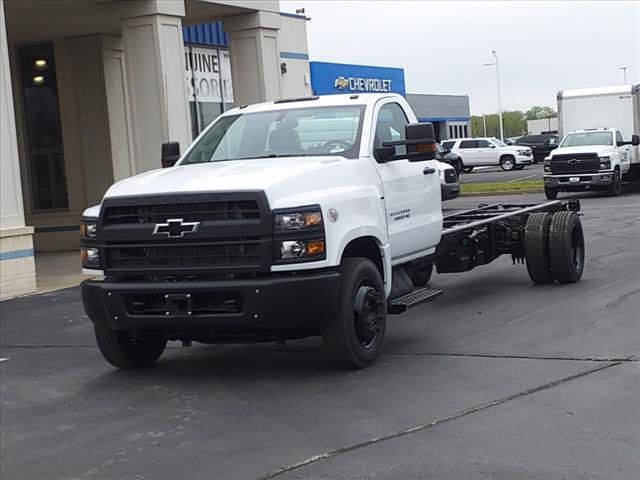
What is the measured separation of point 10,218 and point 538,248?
8018 mm

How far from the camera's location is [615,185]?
86.6 ft

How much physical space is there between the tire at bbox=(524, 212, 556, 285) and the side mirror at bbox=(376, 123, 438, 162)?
3015 mm

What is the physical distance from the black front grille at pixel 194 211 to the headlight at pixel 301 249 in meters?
0.31

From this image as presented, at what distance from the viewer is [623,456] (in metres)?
5.17

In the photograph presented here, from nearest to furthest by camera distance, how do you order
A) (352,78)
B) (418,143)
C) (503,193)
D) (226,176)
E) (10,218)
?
(226,176), (418,143), (10,218), (503,193), (352,78)

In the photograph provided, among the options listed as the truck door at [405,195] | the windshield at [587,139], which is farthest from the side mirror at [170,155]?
the windshield at [587,139]

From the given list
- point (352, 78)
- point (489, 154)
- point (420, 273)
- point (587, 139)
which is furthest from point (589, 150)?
point (489, 154)

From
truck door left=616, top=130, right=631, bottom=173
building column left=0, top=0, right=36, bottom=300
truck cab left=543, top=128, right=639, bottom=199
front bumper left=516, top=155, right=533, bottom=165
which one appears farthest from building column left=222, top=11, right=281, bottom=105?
front bumper left=516, top=155, right=533, bottom=165

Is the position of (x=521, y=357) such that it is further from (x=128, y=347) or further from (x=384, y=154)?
(x=128, y=347)

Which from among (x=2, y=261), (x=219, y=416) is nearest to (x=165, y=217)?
(x=219, y=416)

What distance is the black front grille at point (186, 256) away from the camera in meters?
6.96

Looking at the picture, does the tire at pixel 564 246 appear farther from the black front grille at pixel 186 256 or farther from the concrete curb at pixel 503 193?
the concrete curb at pixel 503 193

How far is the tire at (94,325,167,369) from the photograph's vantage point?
794 centimetres

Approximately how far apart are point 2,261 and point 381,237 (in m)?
8.19
